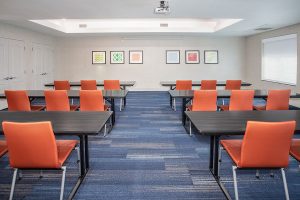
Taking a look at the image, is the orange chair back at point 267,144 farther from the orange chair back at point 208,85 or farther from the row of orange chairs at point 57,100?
the orange chair back at point 208,85

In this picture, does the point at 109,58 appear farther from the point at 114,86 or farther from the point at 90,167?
the point at 90,167

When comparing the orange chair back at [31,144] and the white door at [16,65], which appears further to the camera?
the white door at [16,65]

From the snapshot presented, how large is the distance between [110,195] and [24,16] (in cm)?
514

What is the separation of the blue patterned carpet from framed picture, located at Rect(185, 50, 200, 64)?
759 cm

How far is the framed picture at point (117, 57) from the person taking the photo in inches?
464

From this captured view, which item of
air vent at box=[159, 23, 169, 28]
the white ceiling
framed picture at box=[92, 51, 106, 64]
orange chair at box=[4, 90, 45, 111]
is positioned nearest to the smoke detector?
the white ceiling

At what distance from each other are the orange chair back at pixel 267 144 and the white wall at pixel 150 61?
974 cm

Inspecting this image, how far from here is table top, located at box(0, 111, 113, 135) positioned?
96.7 inches

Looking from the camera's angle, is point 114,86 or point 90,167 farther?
point 114,86

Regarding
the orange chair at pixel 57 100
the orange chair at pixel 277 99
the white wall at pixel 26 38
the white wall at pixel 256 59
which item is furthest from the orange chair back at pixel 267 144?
the white wall at pixel 256 59

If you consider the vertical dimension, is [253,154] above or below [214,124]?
below

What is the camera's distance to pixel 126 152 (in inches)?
156

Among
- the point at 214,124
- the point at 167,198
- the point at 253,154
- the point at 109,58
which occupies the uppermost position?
the point at 109,58

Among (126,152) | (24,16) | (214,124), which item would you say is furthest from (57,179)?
(24,16)
